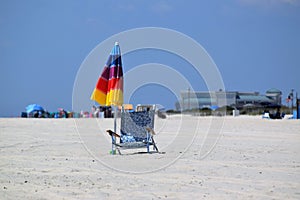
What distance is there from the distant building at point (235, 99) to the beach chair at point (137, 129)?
6087 centimetres

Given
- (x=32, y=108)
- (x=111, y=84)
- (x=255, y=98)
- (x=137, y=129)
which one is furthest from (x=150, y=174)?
(x=255, y=98)

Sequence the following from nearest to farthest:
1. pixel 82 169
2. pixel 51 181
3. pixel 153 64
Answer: pixel 51 181 < pixel 82 169 < pixel 153 64

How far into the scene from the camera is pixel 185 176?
6551mm

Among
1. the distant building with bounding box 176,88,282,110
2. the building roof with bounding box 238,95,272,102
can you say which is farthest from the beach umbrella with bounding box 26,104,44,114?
the building roof with bounding box 238,95,272,102

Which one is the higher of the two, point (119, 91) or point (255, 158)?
point (119, 91)

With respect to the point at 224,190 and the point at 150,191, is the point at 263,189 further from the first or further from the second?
the point at 150,191

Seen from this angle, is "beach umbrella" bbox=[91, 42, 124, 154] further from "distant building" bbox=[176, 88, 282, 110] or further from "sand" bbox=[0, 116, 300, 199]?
"distant building" bbox=[176, 88, 282, 110]

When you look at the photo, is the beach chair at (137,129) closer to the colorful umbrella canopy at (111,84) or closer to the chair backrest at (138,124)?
the chair backrest at (138,124)

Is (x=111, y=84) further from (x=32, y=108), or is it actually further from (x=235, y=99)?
(x=235, y=99)

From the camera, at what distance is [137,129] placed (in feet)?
32.7

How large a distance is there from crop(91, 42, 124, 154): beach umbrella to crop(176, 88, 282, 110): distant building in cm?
6115

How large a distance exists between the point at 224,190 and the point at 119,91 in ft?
15.2

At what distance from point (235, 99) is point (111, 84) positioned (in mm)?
77282

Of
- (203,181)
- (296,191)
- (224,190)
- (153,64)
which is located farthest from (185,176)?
(153,64)
